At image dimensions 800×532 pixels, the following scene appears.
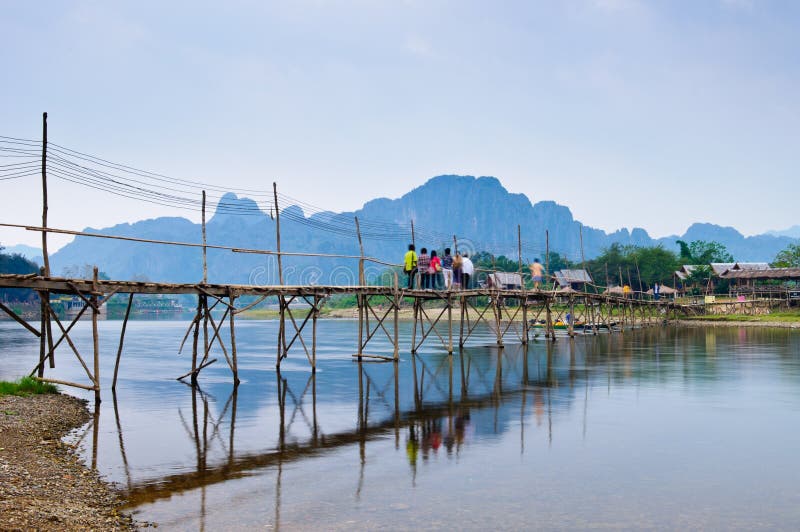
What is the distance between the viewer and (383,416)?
2097 centimetres

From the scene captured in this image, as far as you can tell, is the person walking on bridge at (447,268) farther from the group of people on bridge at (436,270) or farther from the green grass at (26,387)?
the green grass at (26,387)

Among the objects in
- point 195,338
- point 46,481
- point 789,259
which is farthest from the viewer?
point 789,259

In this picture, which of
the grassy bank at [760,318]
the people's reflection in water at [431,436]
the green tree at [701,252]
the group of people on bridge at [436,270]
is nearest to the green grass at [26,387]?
the people's reflection in water at [431,436]

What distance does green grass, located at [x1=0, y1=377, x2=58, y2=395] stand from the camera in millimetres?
20794

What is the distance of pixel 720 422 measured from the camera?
20266 mm

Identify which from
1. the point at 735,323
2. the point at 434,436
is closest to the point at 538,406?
the point at 434,436

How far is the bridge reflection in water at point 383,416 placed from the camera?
562 inches

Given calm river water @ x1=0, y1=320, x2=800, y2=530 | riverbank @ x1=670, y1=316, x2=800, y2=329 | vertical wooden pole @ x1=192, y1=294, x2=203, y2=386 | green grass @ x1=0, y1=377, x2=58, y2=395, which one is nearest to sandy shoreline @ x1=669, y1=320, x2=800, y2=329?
riverbank @ x1=670, y1=316, x2=800, y2=329

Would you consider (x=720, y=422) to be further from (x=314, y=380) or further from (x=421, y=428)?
(x=314, y=380)

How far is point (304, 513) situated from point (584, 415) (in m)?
11.8

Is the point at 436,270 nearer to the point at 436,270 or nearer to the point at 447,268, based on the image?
the point at 436,270

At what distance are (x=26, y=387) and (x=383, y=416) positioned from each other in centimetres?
1060

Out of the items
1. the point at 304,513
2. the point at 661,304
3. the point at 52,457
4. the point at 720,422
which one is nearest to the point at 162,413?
the point at 52,457

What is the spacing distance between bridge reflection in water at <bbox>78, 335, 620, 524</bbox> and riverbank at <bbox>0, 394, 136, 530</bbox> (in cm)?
66
